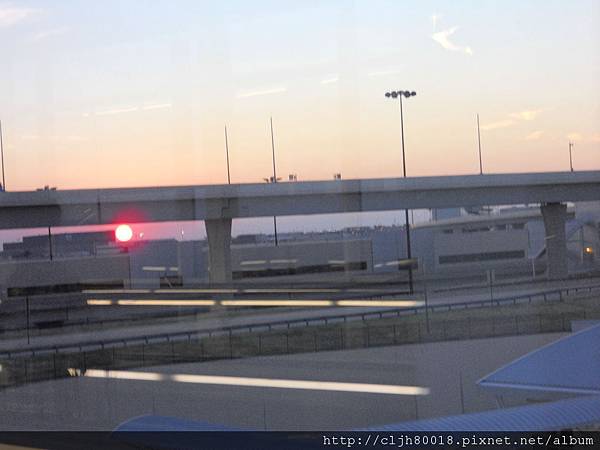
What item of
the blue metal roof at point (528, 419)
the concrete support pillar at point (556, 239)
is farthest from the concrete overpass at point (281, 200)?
Result: the blue metal roof at point (528, 419)

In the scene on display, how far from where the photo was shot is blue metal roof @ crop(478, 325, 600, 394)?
10.6ft

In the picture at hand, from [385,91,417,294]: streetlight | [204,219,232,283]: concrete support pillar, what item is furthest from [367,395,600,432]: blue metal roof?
[204,219,232,283]: concrete support pillar

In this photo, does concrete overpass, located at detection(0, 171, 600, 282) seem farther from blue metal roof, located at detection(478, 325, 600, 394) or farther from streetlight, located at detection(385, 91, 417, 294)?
blue metal roof, located at detection(478, 325, 600, 394)

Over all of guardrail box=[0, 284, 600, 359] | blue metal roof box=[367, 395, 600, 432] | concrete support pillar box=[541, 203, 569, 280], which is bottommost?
blue metal roof box=[367, 395, 600, 432]

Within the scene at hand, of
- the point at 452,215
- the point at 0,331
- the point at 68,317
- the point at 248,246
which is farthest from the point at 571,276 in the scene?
the point at 0,331

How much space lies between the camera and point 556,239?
3.50 metres

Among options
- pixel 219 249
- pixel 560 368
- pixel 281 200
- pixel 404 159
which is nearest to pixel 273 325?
pixel 219 249

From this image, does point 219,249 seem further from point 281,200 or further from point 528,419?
point 528,419

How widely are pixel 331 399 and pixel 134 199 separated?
4.73 ft

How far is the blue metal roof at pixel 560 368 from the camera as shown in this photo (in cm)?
322

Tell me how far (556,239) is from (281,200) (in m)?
1.31

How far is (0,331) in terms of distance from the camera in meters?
4.36

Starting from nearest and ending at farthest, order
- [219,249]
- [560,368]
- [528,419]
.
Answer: [528,419], [560,368], [219,249]

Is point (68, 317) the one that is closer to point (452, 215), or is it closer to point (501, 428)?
point (452, 215)
